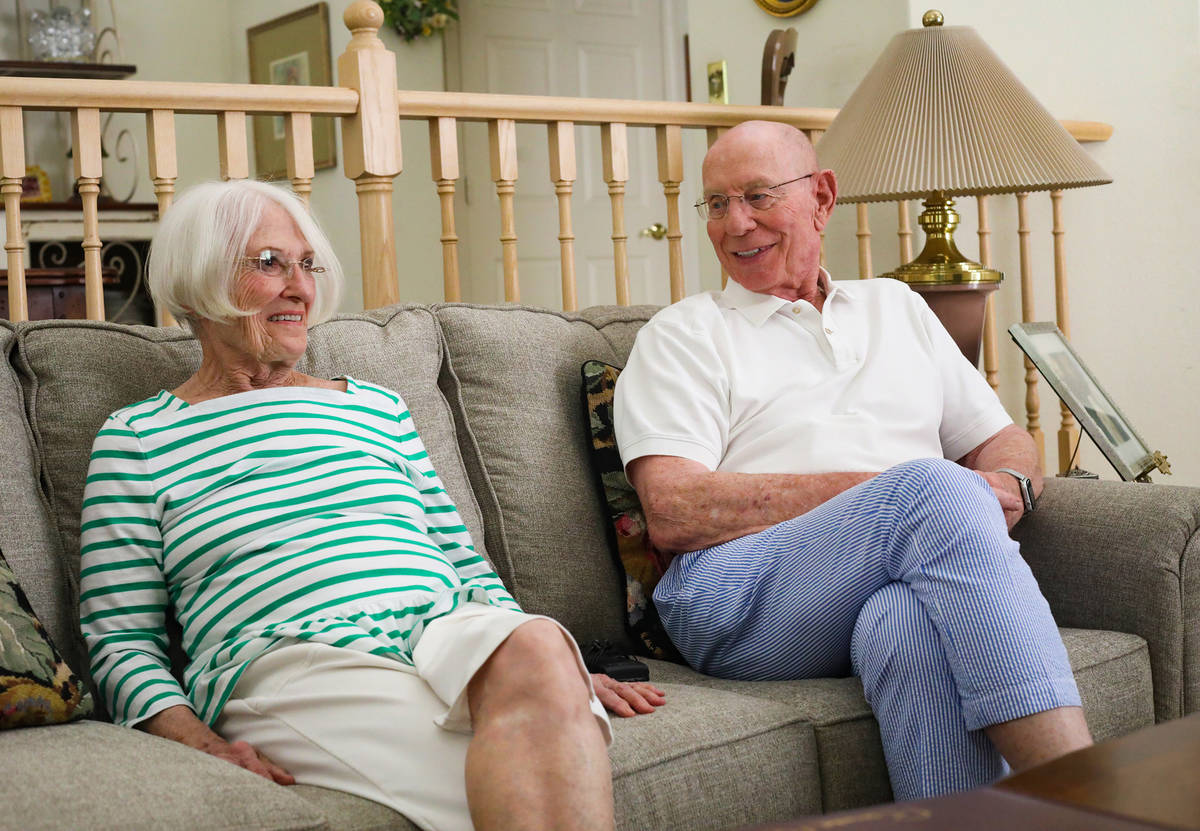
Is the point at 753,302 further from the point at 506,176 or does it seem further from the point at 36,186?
the point at 36,186

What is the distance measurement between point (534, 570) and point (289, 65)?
4000mm

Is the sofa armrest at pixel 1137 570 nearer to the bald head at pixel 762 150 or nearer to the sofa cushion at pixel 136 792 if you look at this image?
the bald head at pixel 762 150

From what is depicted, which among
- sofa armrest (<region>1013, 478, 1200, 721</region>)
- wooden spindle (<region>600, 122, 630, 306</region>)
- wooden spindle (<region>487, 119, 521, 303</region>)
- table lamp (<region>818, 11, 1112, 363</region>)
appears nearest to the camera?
sofa armrest (<region>1013, 478, 1200, 721</region>)

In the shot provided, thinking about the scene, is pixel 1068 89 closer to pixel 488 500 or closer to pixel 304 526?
pixel 488 500

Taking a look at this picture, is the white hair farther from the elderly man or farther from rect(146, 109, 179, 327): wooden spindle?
rect(146, 109, 179, 327): wooden spindle

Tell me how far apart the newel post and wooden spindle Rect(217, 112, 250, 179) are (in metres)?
0.21

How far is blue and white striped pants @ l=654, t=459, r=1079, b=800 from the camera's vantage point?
1.48 metres

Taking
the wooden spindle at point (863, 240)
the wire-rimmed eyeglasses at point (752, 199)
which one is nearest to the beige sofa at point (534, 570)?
the wire-rimmed eyeglasses at point (752, 199)

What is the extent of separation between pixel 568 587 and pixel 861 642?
52 centimetres

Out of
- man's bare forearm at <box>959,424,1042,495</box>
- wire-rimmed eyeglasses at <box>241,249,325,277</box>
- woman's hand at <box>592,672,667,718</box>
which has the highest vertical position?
wire-rimmed eyeglasses at <box>241,249,325,277</box>

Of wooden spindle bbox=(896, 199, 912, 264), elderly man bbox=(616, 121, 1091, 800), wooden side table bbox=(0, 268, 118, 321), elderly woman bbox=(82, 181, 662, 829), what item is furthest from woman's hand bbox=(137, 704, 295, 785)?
wooden side table bbox=(0, 268, 118, 321)

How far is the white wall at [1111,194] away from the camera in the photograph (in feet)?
11.9

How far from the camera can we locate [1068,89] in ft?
12.4

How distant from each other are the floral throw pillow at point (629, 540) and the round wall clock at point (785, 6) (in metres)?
2.03
